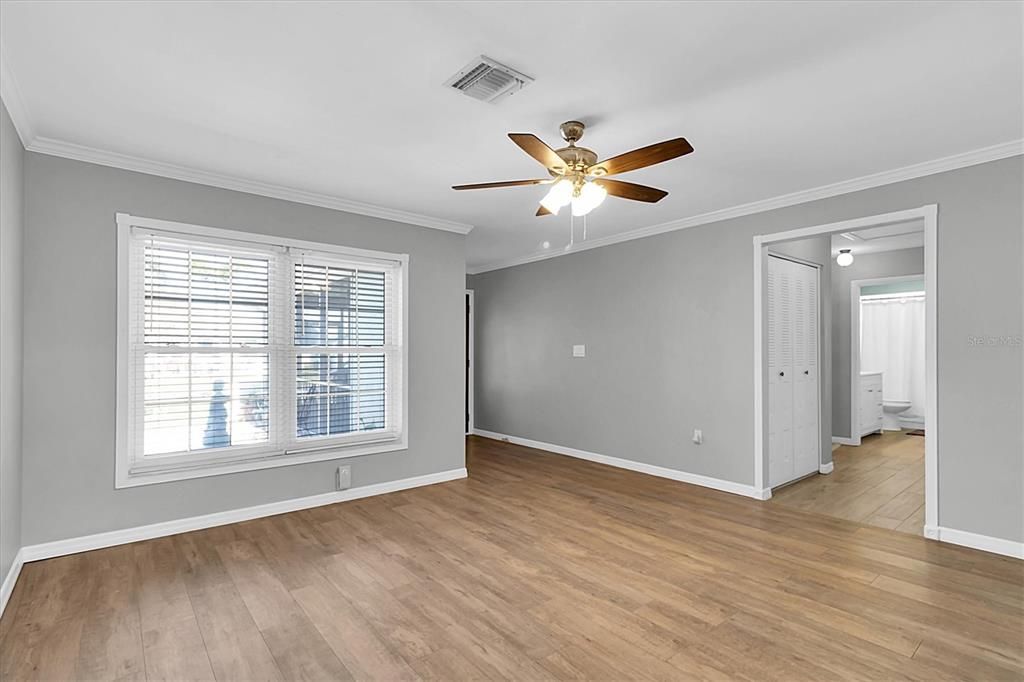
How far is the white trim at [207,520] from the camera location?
128 inches

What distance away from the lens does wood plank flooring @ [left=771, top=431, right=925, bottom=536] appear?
13.5ft

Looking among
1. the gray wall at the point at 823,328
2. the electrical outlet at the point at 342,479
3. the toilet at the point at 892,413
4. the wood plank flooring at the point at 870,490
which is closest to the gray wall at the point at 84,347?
the electrical outlet at the point at 342,479

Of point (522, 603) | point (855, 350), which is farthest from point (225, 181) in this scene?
point (855, 350)

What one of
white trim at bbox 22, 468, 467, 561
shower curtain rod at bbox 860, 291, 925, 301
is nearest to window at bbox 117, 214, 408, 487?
white trim at bbox 22, 468, 467, 561

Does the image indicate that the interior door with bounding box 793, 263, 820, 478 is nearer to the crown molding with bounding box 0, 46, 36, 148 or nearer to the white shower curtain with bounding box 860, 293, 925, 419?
the white shower curtain with bounding box 860, 293, 925, 419

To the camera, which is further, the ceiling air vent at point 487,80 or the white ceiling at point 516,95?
the ceiling air vent at point 487,80

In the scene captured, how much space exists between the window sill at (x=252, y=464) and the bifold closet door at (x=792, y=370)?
11.3 feet

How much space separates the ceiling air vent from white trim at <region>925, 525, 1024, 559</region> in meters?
3.90

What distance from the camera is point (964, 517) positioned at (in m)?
3.48

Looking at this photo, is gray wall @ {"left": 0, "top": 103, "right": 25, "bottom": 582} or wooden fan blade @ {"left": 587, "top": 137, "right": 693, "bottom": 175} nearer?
wooden fan blade @ {"left": 587, "top": 137, "right": 693, "bottom": 175}

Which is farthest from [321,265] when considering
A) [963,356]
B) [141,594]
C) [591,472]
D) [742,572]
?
[963,356]

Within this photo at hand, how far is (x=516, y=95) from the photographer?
8.60 feet

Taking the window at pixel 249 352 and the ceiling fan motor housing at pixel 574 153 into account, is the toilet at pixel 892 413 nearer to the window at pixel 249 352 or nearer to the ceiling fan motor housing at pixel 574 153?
the window at pixel 249 352

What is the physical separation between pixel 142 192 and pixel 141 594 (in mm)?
2541
